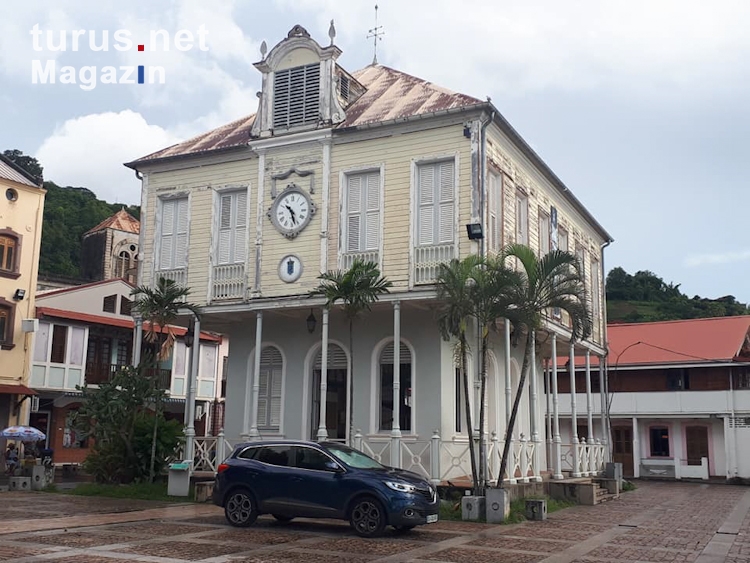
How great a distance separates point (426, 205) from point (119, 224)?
41.2 meters

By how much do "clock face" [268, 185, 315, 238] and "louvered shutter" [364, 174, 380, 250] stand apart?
153 centimetres

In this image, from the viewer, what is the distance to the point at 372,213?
19562 mm

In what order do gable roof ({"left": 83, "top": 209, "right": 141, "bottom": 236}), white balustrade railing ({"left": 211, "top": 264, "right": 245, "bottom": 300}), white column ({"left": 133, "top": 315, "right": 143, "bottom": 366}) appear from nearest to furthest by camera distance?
white balustrade railing ({"left": 211, "top": 264, "right": 245, "bottom": 300}) < white column ({"left": 133, "top": 315, "right": 143, "bottom": 366}) < gable roof ({"left": 83, "top": 209, "right": 141, "bottom": 236})

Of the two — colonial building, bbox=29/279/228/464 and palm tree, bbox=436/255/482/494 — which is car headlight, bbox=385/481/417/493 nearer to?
palm tree, bbox=436/255/482/494

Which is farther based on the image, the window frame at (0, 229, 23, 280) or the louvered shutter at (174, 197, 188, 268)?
the window frame at (0, 229, 23, 280)

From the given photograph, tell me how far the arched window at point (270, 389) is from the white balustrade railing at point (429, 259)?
5.39 m

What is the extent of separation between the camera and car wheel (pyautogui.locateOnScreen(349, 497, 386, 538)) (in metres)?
12.9

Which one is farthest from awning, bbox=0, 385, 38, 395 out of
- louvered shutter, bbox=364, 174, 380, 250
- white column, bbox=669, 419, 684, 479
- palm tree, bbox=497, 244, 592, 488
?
white column, bbox=669, 419, 684, 479

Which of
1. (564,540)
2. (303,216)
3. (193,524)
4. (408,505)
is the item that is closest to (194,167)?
(303,216)

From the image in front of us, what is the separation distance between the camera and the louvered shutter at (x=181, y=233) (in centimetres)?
2205

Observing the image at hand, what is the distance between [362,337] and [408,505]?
7.94 m

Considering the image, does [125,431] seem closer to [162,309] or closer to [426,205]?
[162,309]

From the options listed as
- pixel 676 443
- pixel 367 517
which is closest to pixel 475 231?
pixel 367 517

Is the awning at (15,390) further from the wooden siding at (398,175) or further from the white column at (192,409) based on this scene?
the wooden siding at (398,175)
